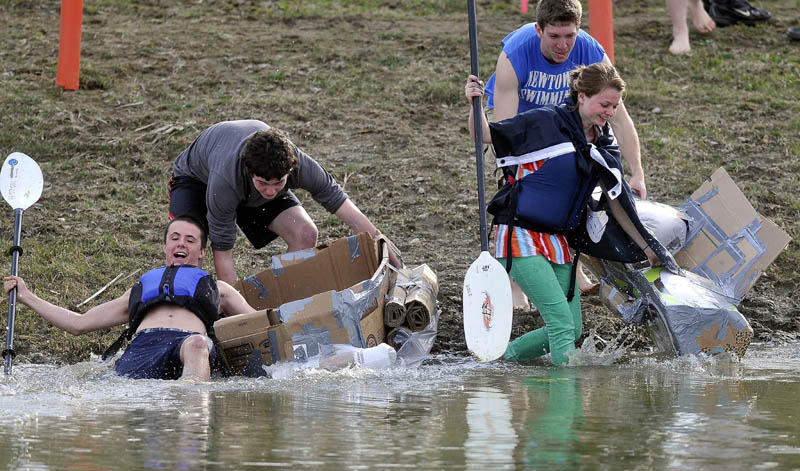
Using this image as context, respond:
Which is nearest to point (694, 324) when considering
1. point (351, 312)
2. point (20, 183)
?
point (351, 312)

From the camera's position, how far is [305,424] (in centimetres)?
493

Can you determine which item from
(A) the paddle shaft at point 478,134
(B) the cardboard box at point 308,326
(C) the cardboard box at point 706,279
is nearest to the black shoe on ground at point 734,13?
(C) the cardboard box at point 706,279

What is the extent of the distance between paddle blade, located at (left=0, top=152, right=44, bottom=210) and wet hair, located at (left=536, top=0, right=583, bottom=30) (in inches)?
113

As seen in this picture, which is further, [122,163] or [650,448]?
→ [122,163]

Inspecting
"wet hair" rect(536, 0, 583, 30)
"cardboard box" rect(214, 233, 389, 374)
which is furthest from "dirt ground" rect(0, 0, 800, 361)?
"wet hair" rect(536, 0, 583, 30)

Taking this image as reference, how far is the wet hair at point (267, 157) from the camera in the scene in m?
6.04

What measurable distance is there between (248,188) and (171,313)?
0.73 meters

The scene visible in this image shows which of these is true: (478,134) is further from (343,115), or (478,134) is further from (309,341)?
(343,115)

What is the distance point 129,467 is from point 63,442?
501 mm

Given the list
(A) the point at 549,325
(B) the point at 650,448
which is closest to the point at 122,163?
(A) the point at 549,325

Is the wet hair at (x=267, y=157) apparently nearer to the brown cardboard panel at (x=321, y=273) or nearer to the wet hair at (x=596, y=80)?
the brown cardboard panel at (x=321, y=273)

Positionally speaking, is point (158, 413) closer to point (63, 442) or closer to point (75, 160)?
point (63, 442)

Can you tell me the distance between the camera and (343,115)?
11.0 m

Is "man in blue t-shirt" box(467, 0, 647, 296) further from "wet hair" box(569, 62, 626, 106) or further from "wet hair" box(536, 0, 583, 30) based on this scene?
"wet hair" box(569, 62, 626, 106)
